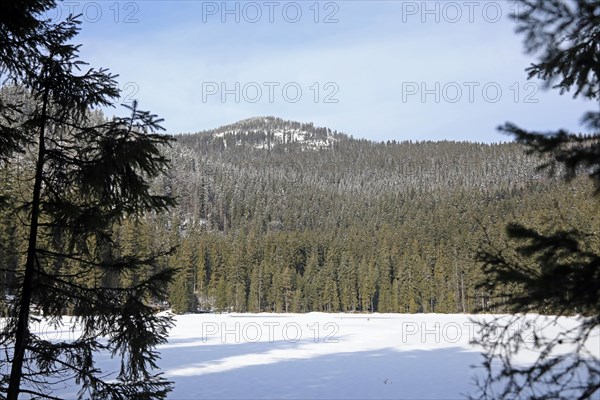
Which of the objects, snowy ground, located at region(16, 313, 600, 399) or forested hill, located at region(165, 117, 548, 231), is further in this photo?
forested hill, located at region(165, 117, 548, 231)

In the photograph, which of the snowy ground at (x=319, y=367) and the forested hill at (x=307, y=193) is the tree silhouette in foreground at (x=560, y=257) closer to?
the snowy ground at (x=319, y=367)

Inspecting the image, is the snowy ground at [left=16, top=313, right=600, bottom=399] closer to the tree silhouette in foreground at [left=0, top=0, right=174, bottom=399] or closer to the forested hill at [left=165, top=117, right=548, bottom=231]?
the tree silhouette in foreground at [left=0, top=0, right=174, bottom=399]

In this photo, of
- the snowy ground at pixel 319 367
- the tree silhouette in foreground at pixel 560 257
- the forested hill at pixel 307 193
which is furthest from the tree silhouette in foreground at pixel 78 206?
the forested hill at pixel 307 193

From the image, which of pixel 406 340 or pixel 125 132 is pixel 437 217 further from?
pixel 125 132

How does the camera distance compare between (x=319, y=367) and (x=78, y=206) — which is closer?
(x=78, y=206)

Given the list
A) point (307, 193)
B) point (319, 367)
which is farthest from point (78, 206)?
point (307, 193)

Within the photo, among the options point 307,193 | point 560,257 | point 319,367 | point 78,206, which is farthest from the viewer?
point 307,193

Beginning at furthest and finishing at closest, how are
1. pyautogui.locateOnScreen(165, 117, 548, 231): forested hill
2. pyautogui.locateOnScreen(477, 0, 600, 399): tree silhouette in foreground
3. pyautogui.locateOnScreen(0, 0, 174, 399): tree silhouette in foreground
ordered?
pyautogui.locateOnScreen(165, 117, 548, 231): forested hill → pyautogui.locateOnScreen(0, 0, 174, 399): tree silhouette in foreground → pyautogui.locateOnScreen(477, 0, 600, 399): tree silhouette in foreground

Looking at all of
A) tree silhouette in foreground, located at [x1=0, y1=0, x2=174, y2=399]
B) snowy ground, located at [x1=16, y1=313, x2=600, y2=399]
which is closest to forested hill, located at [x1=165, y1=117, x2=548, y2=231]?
snowy ground, located at [x1=16, y1=313, x2=600, y2=399]

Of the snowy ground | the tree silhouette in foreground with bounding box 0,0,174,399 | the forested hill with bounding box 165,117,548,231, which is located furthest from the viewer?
the forested hill with bounding box 165,117,548,231

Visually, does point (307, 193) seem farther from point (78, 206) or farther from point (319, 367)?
point (78, 206)

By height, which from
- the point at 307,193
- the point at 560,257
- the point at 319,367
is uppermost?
the point at 307,193

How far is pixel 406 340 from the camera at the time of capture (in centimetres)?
2609

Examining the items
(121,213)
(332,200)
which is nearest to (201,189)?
(332,200)
